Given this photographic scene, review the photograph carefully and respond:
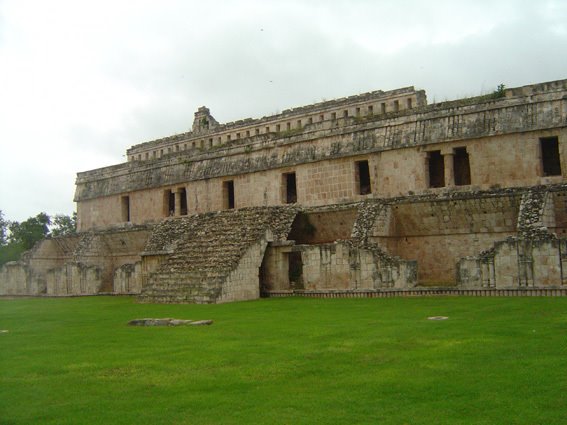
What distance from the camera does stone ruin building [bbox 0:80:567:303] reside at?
17453 mm

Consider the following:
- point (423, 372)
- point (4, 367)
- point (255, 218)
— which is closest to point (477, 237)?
point (255, 218)

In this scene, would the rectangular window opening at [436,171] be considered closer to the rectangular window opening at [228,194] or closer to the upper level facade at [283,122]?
the upper level facade at [283,122]

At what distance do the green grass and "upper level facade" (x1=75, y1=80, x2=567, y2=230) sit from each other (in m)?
7.91

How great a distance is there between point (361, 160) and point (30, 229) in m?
34.5

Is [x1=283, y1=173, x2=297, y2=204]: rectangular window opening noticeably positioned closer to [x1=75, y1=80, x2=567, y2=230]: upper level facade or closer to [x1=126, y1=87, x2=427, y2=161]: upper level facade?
[x1=75, y1=80, x2=567, y2=230]: upper level facade

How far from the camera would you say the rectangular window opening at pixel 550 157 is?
65.3 feet

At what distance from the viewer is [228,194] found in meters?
27.1

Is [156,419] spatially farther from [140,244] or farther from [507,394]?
[140,244]

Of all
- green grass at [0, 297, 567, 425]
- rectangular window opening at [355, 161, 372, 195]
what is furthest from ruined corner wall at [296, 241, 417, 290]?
green grass at [0, 297, 567, 425]

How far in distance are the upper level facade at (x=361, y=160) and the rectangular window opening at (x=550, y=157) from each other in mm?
40

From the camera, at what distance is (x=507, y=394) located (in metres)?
6.12

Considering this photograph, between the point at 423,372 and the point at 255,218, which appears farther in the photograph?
the point at 255,218

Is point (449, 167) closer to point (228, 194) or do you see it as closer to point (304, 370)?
point (228, 194)

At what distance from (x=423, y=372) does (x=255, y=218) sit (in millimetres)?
15767
